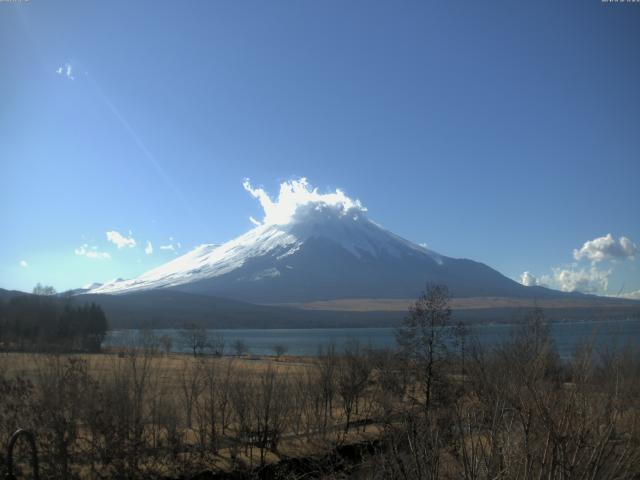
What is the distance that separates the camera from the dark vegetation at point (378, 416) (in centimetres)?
499

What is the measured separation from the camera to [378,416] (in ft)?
66.6

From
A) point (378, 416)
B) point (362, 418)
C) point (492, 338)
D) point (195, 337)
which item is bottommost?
point (195, 337)

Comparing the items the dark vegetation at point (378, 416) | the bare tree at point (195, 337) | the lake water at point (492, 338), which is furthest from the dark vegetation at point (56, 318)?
the dark vegetation at point (378, 416)

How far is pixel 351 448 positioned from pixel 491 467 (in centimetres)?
2003

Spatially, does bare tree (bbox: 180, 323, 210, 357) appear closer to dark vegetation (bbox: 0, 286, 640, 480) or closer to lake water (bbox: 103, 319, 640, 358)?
lake water (bbox: 103, 319, 640, 358)

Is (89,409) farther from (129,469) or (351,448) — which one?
(351,448)

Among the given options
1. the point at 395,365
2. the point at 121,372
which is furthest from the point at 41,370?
the point at 395,365

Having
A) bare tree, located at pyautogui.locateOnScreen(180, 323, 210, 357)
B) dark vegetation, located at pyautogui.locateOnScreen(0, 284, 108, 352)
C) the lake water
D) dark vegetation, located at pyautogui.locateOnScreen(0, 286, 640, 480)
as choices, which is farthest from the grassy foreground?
bare tree, located at pyautogui.locateOnScreen(180, 323, 210, 357)

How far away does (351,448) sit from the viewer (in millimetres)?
23578

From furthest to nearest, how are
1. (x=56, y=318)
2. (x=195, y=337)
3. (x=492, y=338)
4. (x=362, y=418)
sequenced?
(x=195, y=337), (x=56, y=318), (x=492, y=338), (x=362, y=418)

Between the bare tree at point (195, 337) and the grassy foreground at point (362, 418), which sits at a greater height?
the grassy foreground at point (362, 418)

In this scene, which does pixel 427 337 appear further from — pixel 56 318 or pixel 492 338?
pixel 56 318

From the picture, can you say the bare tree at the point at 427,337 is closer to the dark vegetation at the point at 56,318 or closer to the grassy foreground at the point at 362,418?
the grassy foreground at the point at 362,418

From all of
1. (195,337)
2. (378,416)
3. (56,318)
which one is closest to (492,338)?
(378,416)
